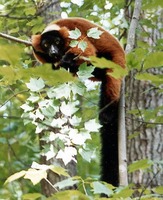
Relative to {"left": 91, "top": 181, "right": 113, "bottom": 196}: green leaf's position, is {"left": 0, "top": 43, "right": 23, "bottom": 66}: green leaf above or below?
above

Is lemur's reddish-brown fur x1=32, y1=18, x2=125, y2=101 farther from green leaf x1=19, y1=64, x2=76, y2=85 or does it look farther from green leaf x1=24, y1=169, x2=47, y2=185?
green leaf x1=19, y1=64, x2=76, y2=85

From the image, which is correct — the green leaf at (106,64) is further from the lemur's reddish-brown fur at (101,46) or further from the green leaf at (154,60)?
the lemur's reddish-brown fur at (101,46)

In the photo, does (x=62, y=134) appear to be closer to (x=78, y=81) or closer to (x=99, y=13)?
(x=78, y=81)

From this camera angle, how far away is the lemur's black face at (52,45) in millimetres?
4539

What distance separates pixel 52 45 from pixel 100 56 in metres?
0.61

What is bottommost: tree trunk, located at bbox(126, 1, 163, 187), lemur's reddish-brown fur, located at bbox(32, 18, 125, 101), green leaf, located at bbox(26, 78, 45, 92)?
tree trunk, located at bbox(126, 1, 163, 187)

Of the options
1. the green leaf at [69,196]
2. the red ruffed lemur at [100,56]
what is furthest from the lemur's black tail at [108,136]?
the green leaf at [69,196]

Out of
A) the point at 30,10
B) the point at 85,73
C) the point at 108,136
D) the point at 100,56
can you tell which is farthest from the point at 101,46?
the point at 85,73

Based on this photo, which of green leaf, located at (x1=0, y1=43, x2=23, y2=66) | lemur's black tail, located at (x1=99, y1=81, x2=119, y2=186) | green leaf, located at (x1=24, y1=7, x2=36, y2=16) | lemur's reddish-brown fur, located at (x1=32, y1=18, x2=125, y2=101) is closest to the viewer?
green leaf, located at (x1=0, y1=43, x2=23, y2=66)

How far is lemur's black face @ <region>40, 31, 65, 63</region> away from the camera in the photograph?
4.54 m

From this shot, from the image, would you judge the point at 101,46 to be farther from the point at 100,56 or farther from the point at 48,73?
the point at 48,73

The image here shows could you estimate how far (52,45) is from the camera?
4.70 meters

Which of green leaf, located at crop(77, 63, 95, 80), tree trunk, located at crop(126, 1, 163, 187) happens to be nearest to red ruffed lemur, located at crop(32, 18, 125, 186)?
tree trunk, located at crop(126, 1, 163, 187)

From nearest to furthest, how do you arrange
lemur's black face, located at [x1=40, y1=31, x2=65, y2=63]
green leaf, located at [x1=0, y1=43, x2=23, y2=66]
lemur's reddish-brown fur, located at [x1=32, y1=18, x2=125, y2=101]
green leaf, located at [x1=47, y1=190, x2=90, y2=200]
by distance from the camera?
1. green leaf, located at [x1=0, y1=43, x2=23, y2=66]
2. green leaf, located at [x1=47, y1=190, x2=90, y2=200]
3. lemur's reddish-brown fur, located at [x1=32, y1=18, x2=125, y2=101]
4. lemur's black face, located at [x1=40, y1=31, x2=65, y2=63]
